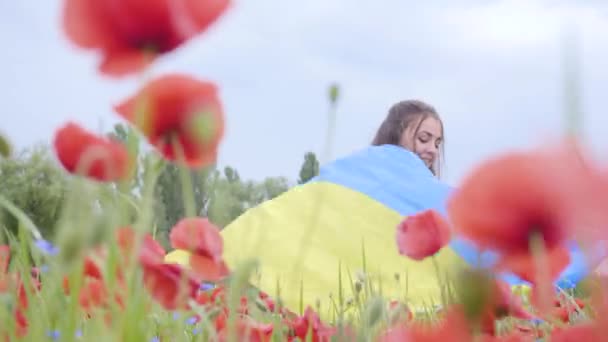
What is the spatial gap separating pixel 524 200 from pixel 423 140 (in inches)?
167

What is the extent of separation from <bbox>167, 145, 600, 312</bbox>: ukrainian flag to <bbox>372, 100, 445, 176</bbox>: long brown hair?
0.84 m

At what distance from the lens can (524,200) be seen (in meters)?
0.30

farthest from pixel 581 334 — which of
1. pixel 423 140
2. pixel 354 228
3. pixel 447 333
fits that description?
pixel 423 140

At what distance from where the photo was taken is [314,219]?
14.8 inches

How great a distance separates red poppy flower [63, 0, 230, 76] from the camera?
0.41 m

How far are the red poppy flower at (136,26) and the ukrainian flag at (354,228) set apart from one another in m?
2.21

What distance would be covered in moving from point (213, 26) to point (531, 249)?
0.19 metres

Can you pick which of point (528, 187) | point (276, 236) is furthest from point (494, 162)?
point (276, 236)

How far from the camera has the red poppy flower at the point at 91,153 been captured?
1.37ft

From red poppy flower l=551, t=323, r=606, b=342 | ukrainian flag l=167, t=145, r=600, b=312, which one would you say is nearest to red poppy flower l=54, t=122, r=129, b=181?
red poppy flower l=551, t=323, r=606, b=342

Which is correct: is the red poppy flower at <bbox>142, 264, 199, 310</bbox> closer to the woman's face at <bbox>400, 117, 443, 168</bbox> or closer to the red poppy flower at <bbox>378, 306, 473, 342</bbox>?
the red poppy flower at <bbox>378, 306, 473, 342</bbox>

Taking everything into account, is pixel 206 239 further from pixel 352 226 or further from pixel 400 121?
pixel 400 121

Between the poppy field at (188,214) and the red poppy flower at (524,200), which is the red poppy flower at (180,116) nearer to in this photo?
the poppy field at (188,214)

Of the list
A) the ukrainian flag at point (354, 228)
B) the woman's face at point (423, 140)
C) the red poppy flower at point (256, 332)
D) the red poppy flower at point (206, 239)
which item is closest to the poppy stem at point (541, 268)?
the red poppy flower at point (206, 239)
